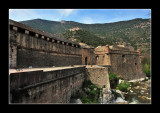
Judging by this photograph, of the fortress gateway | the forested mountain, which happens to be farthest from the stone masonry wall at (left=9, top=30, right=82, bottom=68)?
the forested mountain

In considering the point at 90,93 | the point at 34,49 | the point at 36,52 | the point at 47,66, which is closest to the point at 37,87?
the point at 34,49

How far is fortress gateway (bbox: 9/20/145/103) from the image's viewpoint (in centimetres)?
475

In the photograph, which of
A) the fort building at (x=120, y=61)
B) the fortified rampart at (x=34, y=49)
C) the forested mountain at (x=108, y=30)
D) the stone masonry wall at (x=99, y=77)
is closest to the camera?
the fortified rampart at (x=34, y=49)

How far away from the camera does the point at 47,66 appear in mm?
12539

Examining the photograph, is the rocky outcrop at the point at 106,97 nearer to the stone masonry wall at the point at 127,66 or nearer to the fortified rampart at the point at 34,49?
the fortified rampart at the point at 34,49

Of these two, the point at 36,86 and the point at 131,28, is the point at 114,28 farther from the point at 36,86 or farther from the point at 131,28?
the point at 36,86

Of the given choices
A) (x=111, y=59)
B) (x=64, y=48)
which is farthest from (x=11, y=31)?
(x=111, y=59)

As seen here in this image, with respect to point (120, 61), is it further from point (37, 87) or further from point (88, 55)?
point (37, 87)

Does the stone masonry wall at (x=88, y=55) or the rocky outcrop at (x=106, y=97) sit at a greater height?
the stone masonry wall at (x=88, y=55)

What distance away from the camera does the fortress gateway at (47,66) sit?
4.75 meters

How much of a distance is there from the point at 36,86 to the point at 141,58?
32.9 meters

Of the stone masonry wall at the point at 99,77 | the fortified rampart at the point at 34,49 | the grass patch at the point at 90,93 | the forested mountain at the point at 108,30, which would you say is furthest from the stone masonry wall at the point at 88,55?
the forested mountain at the point at 108,30

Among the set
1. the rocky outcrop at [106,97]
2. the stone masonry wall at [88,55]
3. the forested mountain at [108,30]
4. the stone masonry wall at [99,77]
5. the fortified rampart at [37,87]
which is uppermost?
the forested mountain at [108,30]
